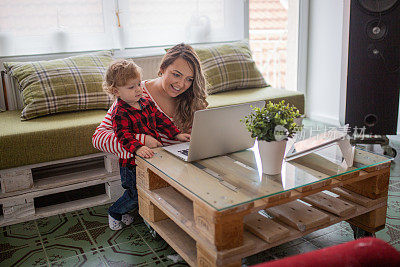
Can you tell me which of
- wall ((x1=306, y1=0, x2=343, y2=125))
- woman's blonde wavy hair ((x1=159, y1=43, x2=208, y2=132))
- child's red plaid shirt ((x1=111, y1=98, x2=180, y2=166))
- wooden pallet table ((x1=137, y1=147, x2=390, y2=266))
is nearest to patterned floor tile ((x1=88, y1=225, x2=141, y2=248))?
wooden pallet table ((x1=137, y1=147, x2=390, y2=266))

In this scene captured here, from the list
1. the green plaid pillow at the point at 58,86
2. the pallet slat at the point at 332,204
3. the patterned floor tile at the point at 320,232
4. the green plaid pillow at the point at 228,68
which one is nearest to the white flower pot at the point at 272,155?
the pallet slat at the point at 332,204

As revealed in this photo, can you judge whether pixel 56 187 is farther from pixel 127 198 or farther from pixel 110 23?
pixel 110 23

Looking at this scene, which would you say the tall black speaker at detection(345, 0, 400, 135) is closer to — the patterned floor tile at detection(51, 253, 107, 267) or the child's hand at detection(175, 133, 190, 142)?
the child's hand at detection(175, 133, 190, 142)

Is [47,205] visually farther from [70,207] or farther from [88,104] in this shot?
[88,104]

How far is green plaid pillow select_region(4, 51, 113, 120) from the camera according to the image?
237 cm

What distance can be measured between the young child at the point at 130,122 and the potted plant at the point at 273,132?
0.49 meters

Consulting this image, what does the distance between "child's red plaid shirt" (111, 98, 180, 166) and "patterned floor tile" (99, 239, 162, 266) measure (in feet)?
1.21

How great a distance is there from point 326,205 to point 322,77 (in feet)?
7.57

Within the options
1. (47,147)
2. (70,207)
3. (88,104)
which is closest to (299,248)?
(70,207)

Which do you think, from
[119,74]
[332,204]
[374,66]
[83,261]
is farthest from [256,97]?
[83,261]

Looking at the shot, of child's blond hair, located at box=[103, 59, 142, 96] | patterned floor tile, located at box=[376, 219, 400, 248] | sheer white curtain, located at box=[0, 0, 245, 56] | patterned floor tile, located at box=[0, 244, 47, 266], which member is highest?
sheer white curtain, located at box=[0, 0, 245, 56]

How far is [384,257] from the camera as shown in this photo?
32.7 inches

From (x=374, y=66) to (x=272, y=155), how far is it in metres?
1.53

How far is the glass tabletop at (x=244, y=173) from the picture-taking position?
50.4 inches
